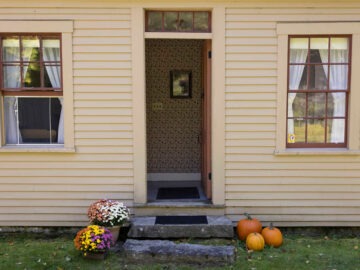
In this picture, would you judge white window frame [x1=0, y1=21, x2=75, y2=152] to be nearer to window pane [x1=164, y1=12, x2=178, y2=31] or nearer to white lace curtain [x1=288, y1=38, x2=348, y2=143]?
window pane [x1=164, y1=12, x2=178, y2=31]

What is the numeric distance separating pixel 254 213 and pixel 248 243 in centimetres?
61

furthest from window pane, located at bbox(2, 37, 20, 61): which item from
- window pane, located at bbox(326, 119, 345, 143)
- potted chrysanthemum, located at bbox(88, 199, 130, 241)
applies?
window pane, located at bbox(326, 119, 345, 143)

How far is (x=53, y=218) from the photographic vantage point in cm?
520

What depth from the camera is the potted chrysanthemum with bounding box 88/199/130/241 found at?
4.62m

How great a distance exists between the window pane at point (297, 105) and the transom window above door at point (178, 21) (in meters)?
1.57

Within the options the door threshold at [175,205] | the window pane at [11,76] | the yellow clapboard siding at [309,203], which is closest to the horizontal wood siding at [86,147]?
the door threshold at [175,205]

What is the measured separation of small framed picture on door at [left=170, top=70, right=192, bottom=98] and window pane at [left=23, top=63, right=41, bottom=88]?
2692mm

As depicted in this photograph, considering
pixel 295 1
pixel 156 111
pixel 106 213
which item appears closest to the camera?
A: pixel 106 213

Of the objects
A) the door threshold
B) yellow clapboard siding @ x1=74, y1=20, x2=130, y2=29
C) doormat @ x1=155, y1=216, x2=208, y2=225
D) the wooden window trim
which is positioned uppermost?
yellow clapboard siding @ x1=74, y1=20, x2=130, y2=29

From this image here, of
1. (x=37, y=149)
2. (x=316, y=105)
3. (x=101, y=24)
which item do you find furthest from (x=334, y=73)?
(x=37, y=149)

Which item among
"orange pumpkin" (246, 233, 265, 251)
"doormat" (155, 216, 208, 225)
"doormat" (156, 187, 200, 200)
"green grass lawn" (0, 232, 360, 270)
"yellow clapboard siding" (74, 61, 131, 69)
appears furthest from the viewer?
"doormat" (156, 187, 200, 200)

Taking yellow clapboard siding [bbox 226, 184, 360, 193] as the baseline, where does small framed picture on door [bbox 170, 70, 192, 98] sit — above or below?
above

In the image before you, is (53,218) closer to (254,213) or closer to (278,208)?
(254,213)

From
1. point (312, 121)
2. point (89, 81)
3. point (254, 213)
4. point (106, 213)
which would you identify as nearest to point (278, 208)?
point (254, 213)
